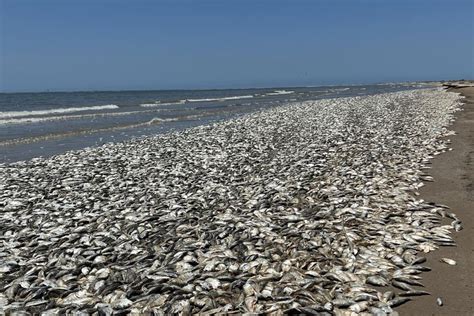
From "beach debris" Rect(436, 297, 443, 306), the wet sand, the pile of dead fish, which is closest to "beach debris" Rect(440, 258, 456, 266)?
the wet sand

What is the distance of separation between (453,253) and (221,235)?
3510 millimetres

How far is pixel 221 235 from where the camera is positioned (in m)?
7.14

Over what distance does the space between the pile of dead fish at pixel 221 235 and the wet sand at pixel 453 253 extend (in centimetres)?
17

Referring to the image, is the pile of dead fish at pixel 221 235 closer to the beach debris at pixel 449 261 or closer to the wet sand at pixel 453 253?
the wet sand at pixel 453 253

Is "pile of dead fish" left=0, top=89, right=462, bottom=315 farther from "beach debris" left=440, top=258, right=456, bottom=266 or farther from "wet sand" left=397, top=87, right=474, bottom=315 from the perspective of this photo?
"beach debris" left=440, top=258, right=456, bottom=266

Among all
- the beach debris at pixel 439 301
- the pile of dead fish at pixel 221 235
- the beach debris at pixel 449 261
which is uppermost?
the pile of dead fish at pixel 221 235

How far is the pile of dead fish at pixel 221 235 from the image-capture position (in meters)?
5.17

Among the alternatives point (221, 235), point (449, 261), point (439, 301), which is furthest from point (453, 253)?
point (221, 235)

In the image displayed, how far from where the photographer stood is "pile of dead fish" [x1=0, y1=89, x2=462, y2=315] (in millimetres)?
5172

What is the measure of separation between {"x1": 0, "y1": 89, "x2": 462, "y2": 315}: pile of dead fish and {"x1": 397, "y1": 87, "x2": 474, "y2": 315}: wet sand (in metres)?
0.17

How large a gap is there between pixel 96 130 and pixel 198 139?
1054cm

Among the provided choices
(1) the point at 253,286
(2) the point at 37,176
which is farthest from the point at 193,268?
(2) the point at 37,176

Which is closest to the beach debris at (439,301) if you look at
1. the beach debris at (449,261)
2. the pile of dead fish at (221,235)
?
the pile of dead fish at (221,235)

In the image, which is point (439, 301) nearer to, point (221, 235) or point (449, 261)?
point (449, 261)
